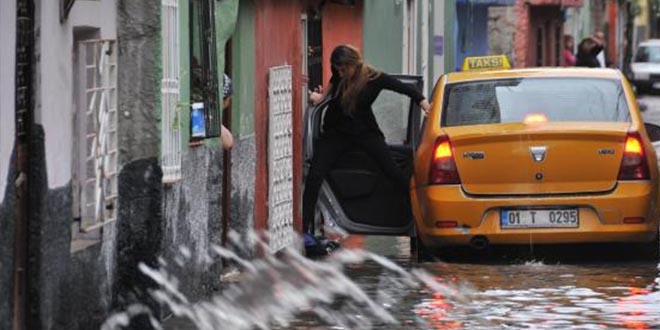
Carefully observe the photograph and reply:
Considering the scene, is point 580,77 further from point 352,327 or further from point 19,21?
point 19,21

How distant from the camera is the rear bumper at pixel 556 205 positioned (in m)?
13.1

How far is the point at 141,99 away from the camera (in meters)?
10.5

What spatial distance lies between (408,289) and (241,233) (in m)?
1.88

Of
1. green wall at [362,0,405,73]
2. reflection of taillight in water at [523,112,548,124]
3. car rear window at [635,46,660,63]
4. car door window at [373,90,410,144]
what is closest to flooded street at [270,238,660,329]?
reflection of taillight in water at [523,112,548,124]

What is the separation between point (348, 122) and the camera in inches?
581

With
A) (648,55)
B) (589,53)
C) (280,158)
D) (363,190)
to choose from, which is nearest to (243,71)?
(280,158)

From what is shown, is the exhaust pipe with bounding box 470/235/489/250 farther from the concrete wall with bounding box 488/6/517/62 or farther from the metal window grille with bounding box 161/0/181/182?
the concrete wall with bounding box 488/6/517/62

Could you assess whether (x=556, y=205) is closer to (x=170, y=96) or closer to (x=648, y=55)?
(x=170, y=96)

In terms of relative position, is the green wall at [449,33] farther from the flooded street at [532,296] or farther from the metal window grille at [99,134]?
the metal window grille at [99,134]

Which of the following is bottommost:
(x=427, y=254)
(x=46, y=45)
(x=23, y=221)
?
(x=427, y=254)

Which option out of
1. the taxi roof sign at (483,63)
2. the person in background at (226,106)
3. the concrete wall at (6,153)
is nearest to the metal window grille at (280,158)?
the person in background at (226,106)

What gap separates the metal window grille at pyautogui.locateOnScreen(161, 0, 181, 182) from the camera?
10625mm

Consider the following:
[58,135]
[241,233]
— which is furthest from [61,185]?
[241,233]

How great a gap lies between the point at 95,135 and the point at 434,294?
2937mm
